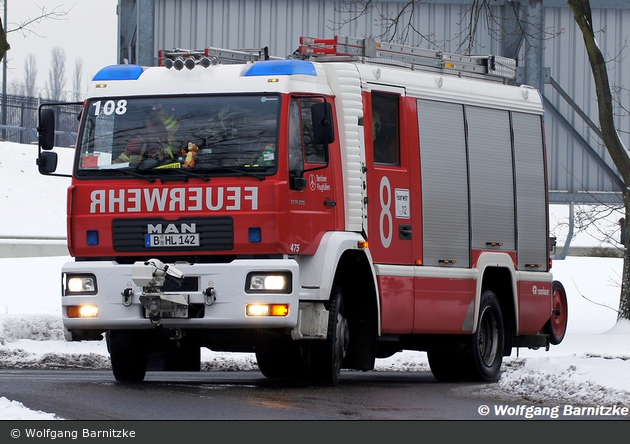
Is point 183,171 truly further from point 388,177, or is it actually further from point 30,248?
point 30,248

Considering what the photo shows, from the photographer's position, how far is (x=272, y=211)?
10.7m

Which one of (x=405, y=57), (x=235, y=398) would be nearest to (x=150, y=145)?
(x=235, y=398)

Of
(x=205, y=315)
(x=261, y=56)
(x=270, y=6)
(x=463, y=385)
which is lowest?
(x=463, y=385)

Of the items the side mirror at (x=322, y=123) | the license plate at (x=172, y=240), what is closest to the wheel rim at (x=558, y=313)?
the side mirror at (x=322, y=123)

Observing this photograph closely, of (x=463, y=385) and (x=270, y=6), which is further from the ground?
(x=270, y=6)

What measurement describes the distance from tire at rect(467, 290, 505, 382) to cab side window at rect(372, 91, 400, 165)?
2320mm

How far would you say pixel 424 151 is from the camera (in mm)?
12836

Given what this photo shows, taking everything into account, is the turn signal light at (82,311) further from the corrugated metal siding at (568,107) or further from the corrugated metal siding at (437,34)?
the corrugated metal siding at (568,107)

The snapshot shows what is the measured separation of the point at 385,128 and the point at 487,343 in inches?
126

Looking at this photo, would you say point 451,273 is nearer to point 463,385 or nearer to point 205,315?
point 463,385

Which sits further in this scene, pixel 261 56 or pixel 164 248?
pixel 261 56

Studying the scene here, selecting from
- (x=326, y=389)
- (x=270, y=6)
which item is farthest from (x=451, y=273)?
(x=270, y=6)

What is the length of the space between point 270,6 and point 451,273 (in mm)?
19285

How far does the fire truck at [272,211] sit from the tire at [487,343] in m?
0.27
